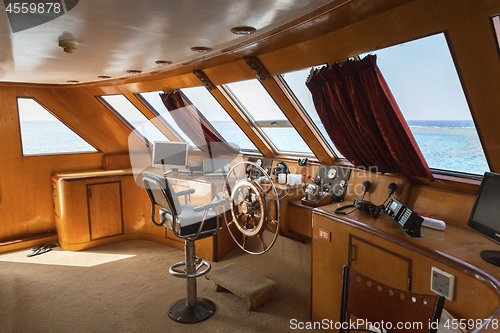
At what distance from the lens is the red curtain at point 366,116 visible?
79.0 inches

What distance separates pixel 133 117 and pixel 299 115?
2.56m

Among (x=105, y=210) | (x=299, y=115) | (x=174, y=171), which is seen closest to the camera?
(x=299, y=115)

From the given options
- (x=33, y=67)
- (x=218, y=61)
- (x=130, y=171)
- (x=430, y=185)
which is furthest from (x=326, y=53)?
(x=130, y=171)

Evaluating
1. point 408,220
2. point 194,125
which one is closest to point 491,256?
point 408,220

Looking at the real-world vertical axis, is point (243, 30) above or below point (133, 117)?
above

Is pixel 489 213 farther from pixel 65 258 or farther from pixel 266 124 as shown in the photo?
pixel 65 258

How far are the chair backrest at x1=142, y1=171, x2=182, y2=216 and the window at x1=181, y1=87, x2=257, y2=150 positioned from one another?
1.41 m

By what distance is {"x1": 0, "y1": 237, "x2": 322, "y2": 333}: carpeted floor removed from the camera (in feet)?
7.97

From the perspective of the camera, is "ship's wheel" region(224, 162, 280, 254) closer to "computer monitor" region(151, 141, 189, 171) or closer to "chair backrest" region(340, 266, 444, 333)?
"chair backrest" region(340, 266, 444, 333)

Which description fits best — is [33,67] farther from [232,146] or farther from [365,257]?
[365,257]

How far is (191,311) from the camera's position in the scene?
8.39 feet

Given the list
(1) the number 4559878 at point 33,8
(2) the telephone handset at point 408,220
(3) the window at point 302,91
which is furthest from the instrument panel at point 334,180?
(1) the number 4559878 at point 33,8

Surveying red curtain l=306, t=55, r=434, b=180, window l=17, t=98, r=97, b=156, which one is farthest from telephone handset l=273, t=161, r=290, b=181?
window l=17, t=98, r=97, b=156

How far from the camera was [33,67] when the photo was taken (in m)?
2.76
